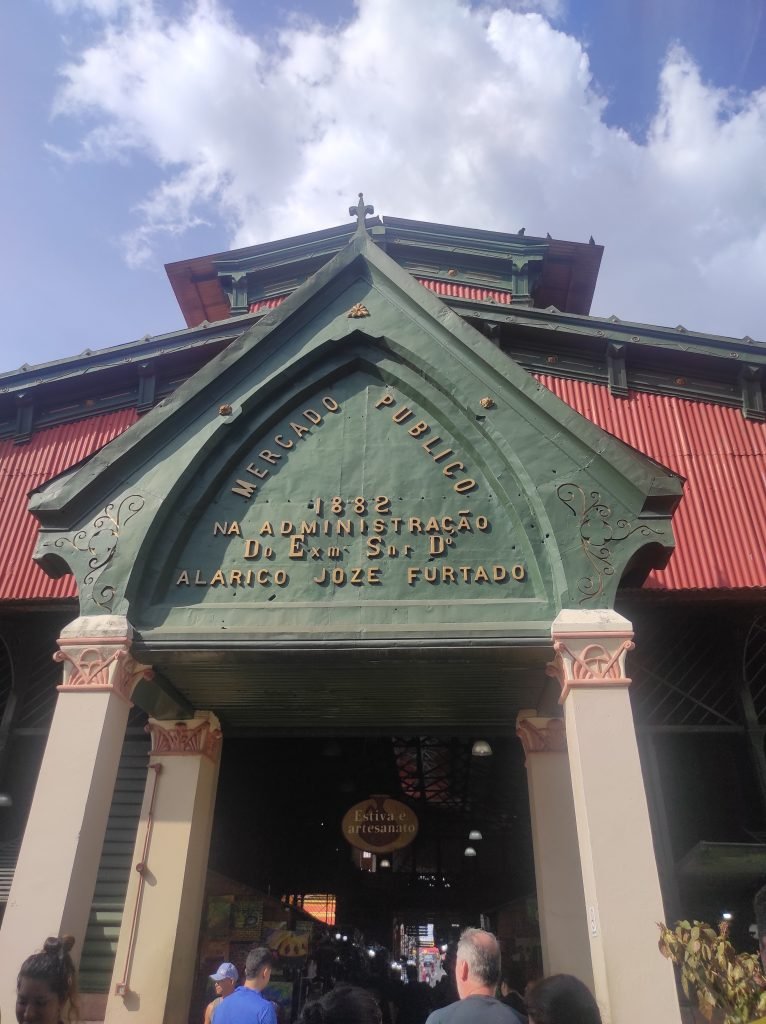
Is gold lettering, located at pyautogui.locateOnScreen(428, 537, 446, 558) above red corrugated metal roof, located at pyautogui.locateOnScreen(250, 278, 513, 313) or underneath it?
underneath

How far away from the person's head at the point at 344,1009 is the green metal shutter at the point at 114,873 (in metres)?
6.69

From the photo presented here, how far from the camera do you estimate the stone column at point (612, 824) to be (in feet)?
19.1

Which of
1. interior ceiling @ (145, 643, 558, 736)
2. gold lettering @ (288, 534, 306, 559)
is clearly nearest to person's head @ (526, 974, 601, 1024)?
interior ceiling @ (145, 643, 558, 736)

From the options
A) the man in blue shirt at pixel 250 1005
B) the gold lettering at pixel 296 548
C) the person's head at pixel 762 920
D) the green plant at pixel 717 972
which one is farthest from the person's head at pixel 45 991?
the gold lettering at pixel 296 548

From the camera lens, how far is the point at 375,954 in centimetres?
2197

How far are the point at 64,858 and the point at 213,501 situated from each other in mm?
3827

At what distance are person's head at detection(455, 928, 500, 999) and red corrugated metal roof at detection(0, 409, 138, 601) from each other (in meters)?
7.68

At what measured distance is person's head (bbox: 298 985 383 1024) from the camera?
3.22m

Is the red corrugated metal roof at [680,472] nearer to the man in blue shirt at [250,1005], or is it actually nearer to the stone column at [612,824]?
the stone column at [612,824]

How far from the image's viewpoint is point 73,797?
6695 mm

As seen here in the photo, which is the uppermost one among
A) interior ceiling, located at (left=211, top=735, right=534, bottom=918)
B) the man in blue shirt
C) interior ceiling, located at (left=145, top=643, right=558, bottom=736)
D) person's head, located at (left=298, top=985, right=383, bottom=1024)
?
interior ceiling, located at (left=211, top=735, right=534, bottom=918)

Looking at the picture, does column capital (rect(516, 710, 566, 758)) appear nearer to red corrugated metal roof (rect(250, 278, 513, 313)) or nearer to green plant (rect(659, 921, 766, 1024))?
green plant (rect(659, 921, 766, 1024))

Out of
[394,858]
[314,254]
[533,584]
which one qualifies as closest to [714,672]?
[533,584]

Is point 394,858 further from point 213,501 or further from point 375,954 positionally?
point 213,501
